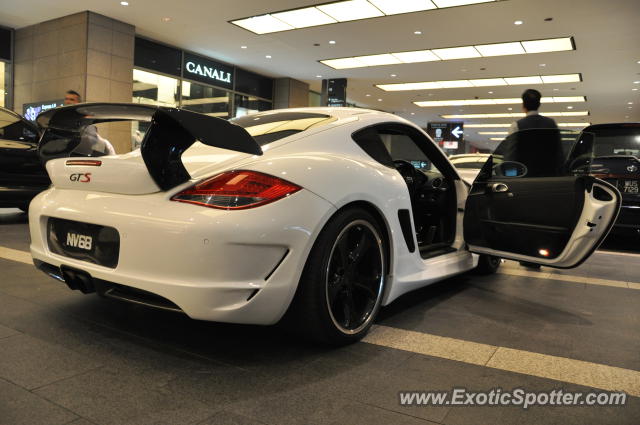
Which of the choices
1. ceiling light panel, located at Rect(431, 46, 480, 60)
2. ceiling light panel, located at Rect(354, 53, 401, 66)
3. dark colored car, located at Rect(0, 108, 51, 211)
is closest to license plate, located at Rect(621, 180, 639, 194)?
ceiling light panel, located at Rect(431, 46, 480, 60)

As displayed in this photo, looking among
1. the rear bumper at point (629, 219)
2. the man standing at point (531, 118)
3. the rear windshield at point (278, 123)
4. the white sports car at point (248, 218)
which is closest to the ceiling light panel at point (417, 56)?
the rear bumper at point (629, 219)

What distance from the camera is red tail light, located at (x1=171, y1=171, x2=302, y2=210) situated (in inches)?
69.5

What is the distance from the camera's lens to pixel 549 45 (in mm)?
11039

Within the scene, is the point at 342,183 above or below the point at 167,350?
above

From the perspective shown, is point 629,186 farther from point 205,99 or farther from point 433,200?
point 205,99

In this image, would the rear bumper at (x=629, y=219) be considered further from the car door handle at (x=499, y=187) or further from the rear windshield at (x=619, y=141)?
the car door handle at (x=499, y=187)

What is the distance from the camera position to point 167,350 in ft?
6.61

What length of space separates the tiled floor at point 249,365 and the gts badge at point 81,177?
2.30 ft

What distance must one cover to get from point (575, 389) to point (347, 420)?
972mm

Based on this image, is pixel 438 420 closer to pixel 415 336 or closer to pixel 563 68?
pixel 415 336

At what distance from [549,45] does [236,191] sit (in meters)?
11.5

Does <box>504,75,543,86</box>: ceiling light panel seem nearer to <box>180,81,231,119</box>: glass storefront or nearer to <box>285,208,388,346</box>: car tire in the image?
<box>180,81,231,119</box>: glass storefront

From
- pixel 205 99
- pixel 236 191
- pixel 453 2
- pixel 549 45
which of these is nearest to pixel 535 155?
pixel 236 191

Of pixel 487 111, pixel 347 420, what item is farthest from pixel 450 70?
pixel 347 420
